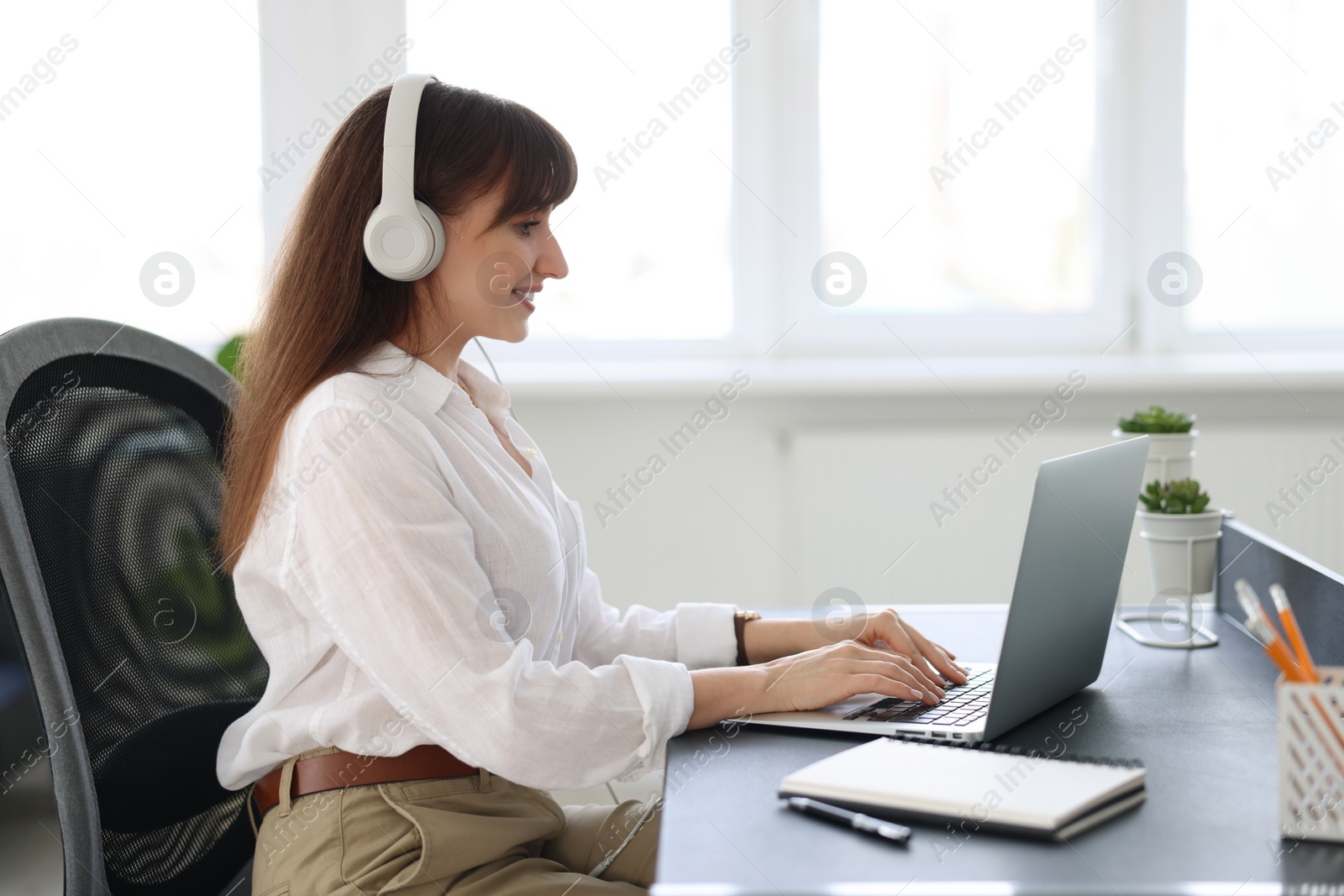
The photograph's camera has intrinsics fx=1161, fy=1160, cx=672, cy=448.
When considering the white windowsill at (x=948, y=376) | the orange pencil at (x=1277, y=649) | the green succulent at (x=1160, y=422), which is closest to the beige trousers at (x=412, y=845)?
the orange pencil at (x=1277, y=649)

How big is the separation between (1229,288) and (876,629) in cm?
198

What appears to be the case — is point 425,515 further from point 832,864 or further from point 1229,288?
point 1229,288

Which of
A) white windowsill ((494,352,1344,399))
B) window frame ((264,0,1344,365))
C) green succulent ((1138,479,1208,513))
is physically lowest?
green succulent ((1138,479,1208,513))

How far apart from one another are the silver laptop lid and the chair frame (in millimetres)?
715

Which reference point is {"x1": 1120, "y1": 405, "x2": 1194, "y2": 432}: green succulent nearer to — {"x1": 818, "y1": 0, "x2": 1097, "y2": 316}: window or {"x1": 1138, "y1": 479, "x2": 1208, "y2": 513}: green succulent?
{"x1": 1138, "y1": 479, "x2": 1208, "y2": 513}: green succulent

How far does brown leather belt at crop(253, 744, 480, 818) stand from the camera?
Answer: 3.26ft

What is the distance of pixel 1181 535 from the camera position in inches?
50.3

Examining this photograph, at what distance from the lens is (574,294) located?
9.07 ft

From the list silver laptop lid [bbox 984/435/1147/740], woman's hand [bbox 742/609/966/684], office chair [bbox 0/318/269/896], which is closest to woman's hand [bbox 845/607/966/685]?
woman's hand [bbox 742/609/966/684]

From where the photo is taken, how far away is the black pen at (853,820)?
739mm

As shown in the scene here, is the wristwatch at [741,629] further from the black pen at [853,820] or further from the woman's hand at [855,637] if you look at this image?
the black pen at [853,820]

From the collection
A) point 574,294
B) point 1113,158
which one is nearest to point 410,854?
point 574,294

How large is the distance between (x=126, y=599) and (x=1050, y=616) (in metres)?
0.79

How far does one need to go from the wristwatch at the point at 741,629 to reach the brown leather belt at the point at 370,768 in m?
0.34
